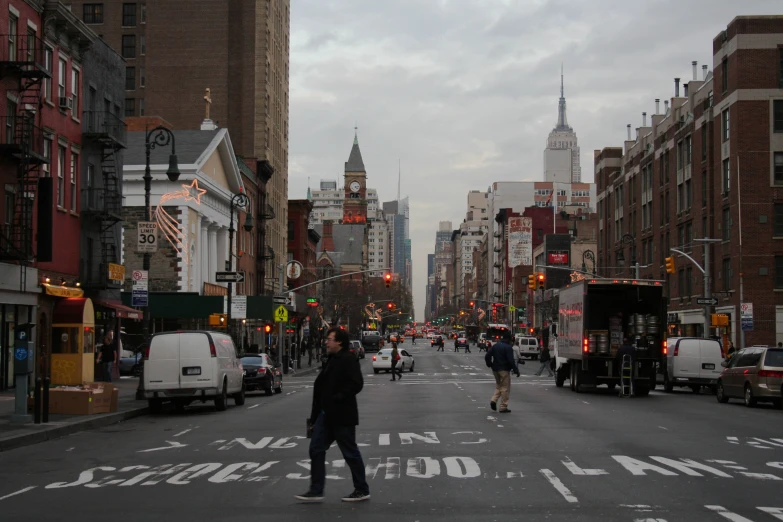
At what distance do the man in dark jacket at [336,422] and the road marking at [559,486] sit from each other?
2.22m

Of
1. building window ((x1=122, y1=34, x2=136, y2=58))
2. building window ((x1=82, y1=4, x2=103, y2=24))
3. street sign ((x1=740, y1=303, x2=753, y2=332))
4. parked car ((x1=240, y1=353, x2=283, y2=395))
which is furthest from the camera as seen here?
building window ((x1=122, y1=34, x2=136, y2=58))

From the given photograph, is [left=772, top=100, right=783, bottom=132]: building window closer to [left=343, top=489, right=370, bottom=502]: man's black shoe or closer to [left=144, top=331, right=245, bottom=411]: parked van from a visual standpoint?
[left=144, top=331, right=245, bottom=411]: parked van

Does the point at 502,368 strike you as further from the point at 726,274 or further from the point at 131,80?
the point at 131,80

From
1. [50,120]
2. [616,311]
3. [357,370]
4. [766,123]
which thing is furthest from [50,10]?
[766,123]

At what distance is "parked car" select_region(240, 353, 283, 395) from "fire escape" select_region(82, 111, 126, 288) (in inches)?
309

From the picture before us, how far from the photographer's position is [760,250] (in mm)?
57938

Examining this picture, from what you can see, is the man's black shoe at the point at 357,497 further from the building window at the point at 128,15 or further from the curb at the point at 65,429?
the building window at the point at 128,15

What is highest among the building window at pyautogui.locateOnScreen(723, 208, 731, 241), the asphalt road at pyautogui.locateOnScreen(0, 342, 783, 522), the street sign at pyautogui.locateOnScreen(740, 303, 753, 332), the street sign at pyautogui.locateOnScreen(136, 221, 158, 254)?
the building window at pyautogui.locateOnScreen(723, 208, 731, 241)

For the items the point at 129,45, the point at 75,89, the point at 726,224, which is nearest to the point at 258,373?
the point at 75,89

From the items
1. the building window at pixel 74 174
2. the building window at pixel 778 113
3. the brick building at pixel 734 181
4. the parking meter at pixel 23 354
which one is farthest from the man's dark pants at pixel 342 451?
the building window at pixel 778 113

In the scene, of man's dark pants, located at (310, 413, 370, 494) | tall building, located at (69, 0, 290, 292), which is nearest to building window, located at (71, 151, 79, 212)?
man's dark pants, located at (310, 413, 370, 494)

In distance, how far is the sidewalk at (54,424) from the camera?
17797 millimetres

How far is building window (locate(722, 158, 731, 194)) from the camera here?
5997 centimetres

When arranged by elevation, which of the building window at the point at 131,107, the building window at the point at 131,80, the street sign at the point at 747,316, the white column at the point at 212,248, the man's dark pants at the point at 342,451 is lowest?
the man's dark pants at the point at 342,451
